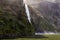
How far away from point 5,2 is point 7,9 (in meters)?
0.12

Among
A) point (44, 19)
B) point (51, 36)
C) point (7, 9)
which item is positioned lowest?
point (51, 36)

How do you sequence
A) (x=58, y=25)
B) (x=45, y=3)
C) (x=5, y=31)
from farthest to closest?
1. (x=45, y=3)
2. (x=58, y=25)
3. (x=5, y=31)

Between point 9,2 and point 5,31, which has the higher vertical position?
point 9,2

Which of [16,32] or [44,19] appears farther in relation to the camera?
[44,19]

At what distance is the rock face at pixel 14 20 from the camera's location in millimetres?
2020

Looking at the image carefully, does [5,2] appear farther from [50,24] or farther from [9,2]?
[50,24]

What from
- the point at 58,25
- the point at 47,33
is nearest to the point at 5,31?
the point at 47,33

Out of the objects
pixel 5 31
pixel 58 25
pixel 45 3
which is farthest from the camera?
pixel 45 3

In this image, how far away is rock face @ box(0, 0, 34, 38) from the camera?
6.63 ft

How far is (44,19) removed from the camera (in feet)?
7.10

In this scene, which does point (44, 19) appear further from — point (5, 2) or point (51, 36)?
point (5, 2)

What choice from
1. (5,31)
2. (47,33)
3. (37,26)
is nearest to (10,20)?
(5,31)

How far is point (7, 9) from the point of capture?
2.17m

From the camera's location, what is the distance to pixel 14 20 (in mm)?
2080
